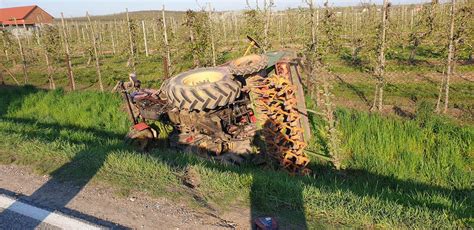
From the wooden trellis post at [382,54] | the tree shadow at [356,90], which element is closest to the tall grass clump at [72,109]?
the wooden trellis post at [382,54]

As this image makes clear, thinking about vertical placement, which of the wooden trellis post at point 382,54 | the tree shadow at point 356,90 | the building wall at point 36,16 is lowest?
the tree shadow at point 356,90

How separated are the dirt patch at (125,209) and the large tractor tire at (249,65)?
8.37 feet

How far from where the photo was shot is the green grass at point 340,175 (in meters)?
3.59

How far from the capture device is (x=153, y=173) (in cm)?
483

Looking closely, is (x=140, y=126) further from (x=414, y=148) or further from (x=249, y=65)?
(x=414, y=148)

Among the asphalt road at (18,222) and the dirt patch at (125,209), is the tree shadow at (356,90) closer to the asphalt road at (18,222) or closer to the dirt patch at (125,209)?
the dirt patch at (125,209)

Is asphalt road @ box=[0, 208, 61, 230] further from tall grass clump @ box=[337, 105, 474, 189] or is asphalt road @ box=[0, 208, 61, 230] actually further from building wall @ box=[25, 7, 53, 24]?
building wall @ box=[25, 7, 53, 24]

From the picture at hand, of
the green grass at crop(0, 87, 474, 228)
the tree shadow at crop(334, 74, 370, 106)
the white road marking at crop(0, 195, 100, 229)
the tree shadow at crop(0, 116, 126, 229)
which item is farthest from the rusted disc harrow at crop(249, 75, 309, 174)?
the tree shadow at crop(334, 74, 370, 106)

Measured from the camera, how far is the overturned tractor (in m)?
5.80

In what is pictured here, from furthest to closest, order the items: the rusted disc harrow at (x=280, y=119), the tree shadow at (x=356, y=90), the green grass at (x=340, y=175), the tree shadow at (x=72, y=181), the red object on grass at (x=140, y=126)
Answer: the tree shadow at (x=356, y=90)
the red object on grass at (x=140, y=126)
the rusted disc harrow at (x=280, y=119)
the tree shadow at (x=72, y=181)
the green grass at (x=340, y=175)

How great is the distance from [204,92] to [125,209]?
8.17 ft

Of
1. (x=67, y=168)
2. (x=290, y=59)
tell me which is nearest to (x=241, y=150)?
(x=290, y=59)

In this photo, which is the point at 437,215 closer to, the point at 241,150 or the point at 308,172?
the point at 308,172

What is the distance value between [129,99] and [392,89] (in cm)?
1049
